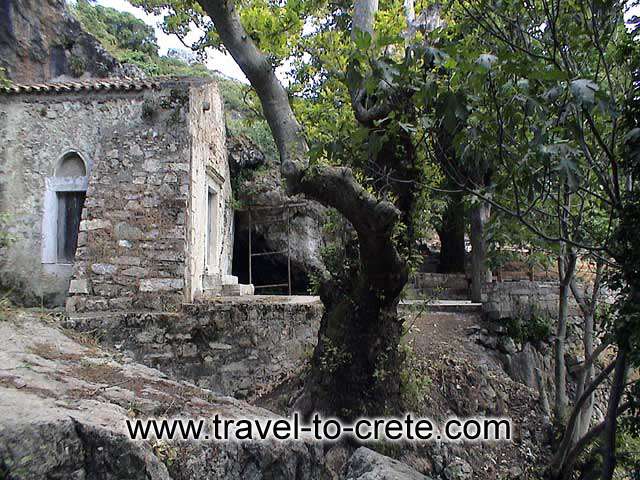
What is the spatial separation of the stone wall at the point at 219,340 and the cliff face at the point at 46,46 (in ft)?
25.7

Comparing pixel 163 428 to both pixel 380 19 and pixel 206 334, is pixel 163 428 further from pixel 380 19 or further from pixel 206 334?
pixel 380 19

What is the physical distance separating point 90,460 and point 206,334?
4.35 meters

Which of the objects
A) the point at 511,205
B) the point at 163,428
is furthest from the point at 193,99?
the point at 163,428

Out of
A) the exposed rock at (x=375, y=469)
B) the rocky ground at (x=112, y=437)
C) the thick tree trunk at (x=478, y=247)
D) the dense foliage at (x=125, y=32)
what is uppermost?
the dense foliage at (x=125, y=32)

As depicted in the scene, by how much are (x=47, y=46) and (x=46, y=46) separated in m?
0.03

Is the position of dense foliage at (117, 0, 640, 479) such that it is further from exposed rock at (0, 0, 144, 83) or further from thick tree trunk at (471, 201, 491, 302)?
exposed rock at (0, 0, 144, 83)

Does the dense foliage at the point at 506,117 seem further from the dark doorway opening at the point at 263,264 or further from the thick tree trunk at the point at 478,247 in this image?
the dark doorway opening at the point at 263,264

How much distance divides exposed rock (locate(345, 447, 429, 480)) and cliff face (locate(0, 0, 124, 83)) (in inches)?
460

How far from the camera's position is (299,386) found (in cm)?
641

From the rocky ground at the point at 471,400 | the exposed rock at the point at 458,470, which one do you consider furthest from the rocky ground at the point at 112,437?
the rocky ground at the point at 471,400

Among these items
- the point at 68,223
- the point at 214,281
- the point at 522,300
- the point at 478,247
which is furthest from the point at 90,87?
the point at 522,300

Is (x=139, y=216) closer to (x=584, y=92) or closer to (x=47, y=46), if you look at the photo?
(x=584, y=92)

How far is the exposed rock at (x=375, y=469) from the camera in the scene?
115 inches

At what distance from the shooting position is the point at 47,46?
1166 cm
